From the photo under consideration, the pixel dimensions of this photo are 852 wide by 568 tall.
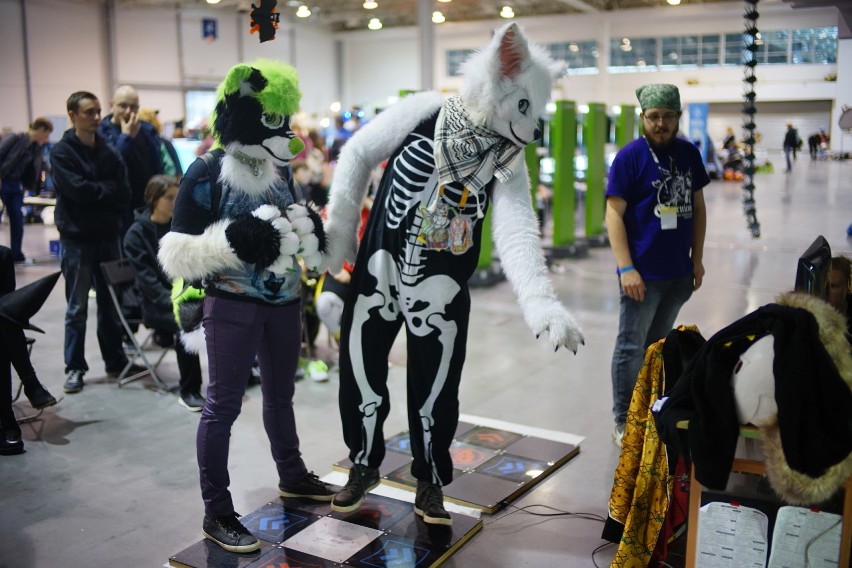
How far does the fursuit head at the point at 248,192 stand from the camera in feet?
8.32

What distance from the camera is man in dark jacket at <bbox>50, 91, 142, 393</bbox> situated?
4.41 metres

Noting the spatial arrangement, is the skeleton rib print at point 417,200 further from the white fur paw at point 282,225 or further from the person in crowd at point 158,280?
Answer: the person in crowd at point 158,280

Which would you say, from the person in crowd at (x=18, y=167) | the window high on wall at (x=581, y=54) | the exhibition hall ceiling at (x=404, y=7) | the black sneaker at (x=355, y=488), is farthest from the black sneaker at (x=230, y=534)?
the window high on wall at (x=581, y=54)

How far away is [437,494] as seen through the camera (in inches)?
115

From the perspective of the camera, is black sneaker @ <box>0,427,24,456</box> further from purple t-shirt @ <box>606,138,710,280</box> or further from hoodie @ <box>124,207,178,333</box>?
purple t-shirt @ <box>606,138,710,280</box>

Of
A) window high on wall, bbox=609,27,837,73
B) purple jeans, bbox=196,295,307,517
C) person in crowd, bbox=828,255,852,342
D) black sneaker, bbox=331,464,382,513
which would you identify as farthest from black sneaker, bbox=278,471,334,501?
window high on wall, bbox=609,27,837,73

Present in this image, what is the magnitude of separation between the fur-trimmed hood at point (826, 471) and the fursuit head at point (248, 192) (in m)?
1.52

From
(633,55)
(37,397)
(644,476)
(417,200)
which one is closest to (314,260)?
(417,200)

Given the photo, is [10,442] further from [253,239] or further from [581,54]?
[581,54]

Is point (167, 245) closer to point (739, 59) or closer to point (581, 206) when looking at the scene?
point (581, 206)

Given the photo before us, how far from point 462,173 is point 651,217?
1.11 metres

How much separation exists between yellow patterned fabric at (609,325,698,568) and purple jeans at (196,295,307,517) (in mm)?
1191

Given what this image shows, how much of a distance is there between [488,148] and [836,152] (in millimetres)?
3212

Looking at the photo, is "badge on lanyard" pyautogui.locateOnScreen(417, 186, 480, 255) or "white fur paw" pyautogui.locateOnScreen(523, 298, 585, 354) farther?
"badge on lanyard" pyautogui.locateOnScreen(417, 186, 480, 255)
